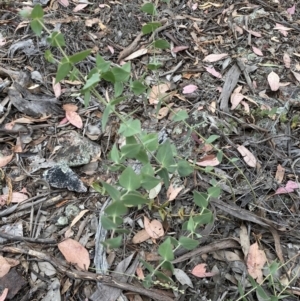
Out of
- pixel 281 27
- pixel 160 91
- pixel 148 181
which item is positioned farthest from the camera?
pixel 281 27

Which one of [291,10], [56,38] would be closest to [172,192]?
[56,38]

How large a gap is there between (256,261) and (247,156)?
40 cm

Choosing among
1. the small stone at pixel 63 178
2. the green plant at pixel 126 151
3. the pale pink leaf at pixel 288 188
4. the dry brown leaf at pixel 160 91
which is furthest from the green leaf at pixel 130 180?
the dry brown leaf at pixel 160 91

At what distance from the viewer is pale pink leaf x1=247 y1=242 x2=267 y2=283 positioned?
4.18 feet

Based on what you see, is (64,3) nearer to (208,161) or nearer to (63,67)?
(208,161)

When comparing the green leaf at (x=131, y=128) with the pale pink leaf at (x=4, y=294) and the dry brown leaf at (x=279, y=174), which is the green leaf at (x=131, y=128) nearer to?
the pale pink leaf at (x=4, y=294)

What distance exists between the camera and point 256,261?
1.30m

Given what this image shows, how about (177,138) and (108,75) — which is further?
(177,138)

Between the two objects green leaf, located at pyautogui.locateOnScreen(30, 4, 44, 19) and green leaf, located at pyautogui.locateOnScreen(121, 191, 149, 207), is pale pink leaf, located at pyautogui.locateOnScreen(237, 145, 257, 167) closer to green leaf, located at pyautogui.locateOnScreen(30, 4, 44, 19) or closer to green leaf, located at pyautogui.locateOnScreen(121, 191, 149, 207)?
green leaf, located at pyautogui.locateOnScreen(121, 191, 149, 207)

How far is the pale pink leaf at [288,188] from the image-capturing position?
56.9 inches

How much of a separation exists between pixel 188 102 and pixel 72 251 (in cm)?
80

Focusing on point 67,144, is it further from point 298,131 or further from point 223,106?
point 298,131

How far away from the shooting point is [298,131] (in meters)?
1.66

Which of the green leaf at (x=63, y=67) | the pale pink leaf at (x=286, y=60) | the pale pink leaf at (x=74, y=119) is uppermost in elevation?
the green leaf at (x=63, y=67)
